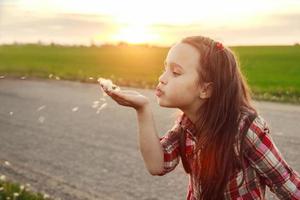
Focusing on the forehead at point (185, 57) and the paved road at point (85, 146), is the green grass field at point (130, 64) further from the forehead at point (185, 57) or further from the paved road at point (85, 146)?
the forehead at point (185, 57)

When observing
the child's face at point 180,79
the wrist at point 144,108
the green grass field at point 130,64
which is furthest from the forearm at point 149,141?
the green grass field at point 130,64

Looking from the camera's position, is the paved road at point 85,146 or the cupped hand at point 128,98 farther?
the paved road at point 85,146

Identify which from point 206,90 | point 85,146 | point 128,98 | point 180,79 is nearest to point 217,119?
point 206,90

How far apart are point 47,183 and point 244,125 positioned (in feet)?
16.1

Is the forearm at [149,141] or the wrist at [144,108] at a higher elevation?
the wrist at [144,108]

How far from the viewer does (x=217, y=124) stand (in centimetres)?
309

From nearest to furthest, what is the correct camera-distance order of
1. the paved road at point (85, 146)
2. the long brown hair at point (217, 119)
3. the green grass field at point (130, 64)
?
the long brown hair at point (217, 119) → the paved road at point (85, 146) → the green grass field at point (130, 64)

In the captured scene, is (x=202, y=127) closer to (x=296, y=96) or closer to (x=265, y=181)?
(x=265, y=181)

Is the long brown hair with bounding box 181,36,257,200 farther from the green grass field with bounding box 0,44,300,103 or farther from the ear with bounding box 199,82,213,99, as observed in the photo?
the green grass field with bounding box 0,44,300,103

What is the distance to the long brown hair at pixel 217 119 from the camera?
305 cm

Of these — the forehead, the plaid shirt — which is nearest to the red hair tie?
the forehead

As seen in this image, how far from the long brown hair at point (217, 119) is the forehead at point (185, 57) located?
0.02 metres

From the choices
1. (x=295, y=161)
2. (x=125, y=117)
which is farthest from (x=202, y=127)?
(x=125, y=117)

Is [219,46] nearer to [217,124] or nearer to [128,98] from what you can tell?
[217,124]
